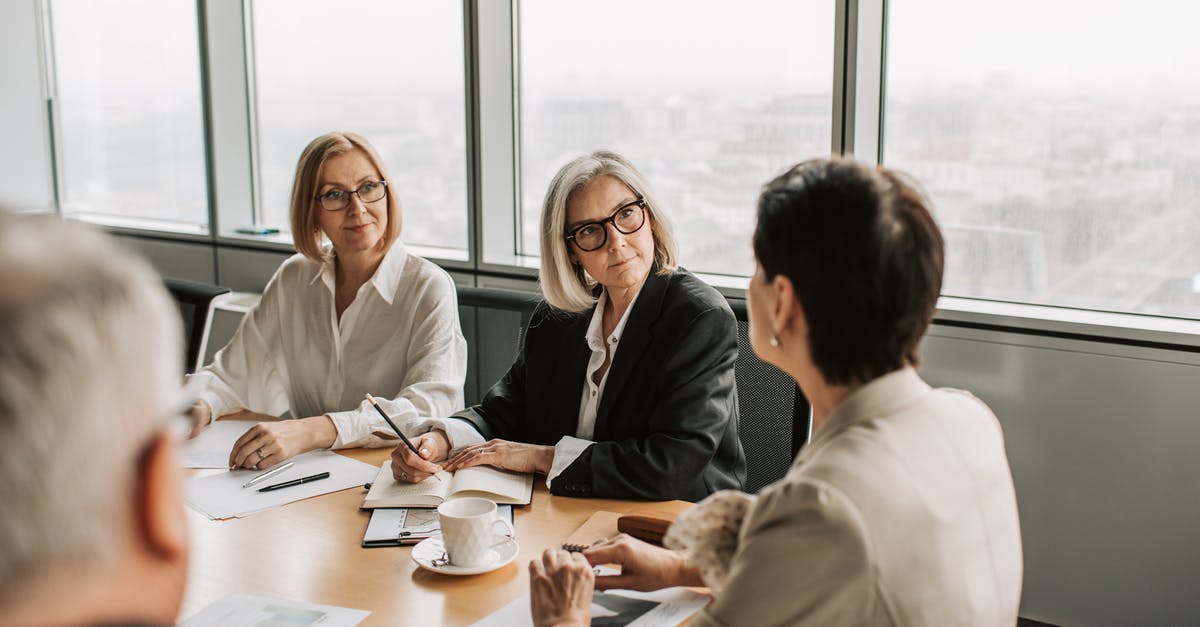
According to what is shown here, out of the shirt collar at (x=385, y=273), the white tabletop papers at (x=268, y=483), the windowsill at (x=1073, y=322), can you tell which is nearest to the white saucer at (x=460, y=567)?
the white tabletop papers at (x=268, y=483)

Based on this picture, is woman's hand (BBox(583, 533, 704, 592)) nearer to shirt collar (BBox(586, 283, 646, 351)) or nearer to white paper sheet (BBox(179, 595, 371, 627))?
white paper sheet (BBox(179, 595, 371, 627))

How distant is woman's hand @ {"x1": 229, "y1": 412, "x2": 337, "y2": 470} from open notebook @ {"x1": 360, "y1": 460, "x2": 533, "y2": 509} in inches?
8.6

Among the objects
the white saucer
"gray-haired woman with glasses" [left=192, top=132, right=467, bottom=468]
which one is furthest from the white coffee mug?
"gray-haired woman with glasses" [left=192, top=132, right=467, bottom=468]

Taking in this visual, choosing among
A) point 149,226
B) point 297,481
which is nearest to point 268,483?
point 297,481

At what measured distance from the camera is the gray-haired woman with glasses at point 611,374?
1.87 meters

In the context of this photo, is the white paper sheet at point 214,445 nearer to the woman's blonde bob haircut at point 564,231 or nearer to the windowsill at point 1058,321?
the windowsill at point 1058,321

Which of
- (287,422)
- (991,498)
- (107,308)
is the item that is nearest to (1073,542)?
(991,498)

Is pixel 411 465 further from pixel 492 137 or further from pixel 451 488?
pixel 492 137

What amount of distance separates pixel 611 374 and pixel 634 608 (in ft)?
2.42

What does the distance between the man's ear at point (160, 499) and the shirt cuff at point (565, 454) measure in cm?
129

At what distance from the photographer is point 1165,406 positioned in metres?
2.43

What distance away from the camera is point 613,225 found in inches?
83.6

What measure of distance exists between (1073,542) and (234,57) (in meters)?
3.53

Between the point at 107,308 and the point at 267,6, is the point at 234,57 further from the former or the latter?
the point at 107,308
